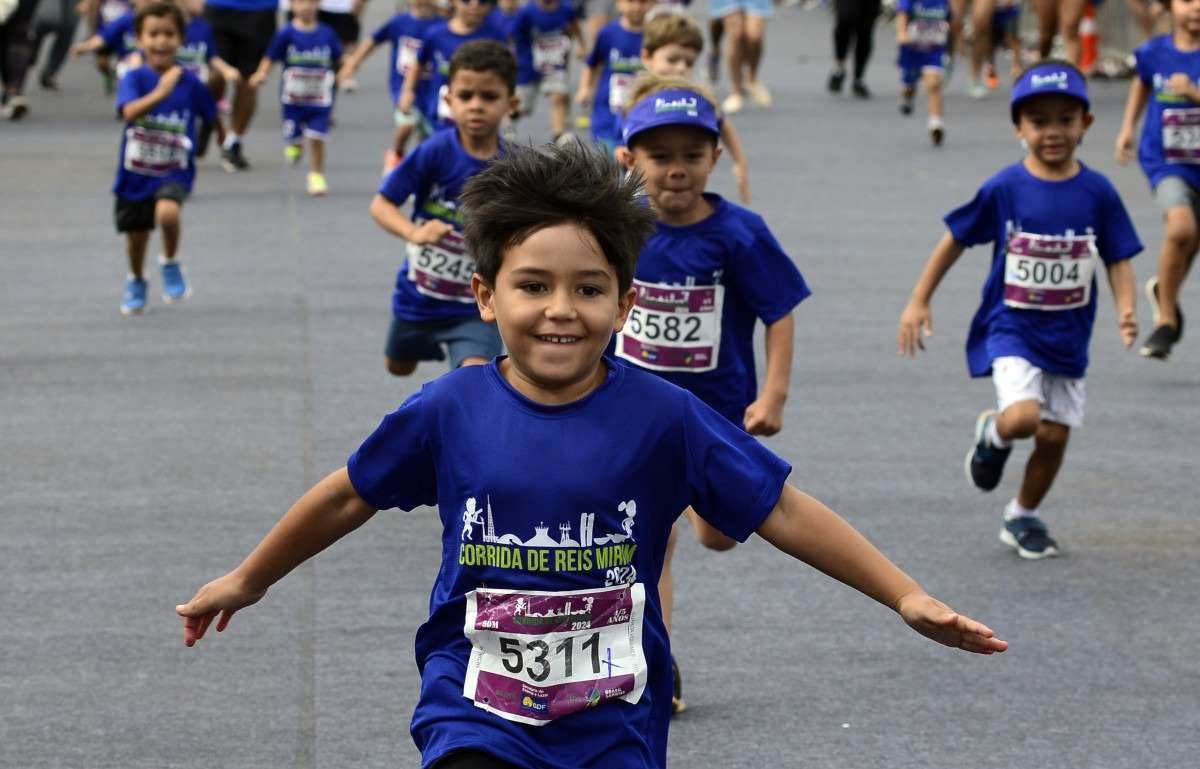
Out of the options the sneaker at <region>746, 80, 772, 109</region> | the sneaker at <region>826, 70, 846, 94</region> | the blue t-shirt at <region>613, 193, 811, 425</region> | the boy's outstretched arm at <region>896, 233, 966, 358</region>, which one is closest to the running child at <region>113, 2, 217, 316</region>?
the boy's outstretched arm at <region>896, 233, 966, 358</region>

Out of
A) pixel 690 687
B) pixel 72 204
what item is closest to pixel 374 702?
pixel 690 687

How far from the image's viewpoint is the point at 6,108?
20750 millimetres

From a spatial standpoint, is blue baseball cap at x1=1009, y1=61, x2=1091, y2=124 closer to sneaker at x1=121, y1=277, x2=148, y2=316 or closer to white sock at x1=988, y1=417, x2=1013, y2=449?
white sock at x1=988, y1=417, x2=1013, y2=449

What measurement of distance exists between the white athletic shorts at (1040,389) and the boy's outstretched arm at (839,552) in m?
3.36

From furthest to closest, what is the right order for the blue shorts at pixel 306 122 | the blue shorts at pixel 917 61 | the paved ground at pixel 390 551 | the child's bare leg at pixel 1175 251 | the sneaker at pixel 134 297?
the blue shorts at pixel 917 61
the blue shorts at pixel 306 122
the sneaker at pixel 134 297
the child's bare leg at pixel 1175 251
the paved ground at pixel 390 551

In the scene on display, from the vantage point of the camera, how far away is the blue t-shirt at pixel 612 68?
47.2 feet

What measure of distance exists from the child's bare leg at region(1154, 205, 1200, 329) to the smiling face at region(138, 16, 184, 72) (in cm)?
536

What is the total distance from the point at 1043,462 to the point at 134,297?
599cm

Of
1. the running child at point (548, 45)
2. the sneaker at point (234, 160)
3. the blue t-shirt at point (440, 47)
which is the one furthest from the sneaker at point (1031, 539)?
the running child at point (548, 45)

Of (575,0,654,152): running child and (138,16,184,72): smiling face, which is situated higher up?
(138,16,184,72): smiling face

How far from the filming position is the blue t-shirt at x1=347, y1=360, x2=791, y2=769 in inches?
135

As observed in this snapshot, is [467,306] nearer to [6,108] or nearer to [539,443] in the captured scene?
[539,443]

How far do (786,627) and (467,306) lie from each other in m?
1.88

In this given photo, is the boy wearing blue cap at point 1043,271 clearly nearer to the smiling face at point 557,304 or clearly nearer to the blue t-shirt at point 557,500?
the blue t-shirt at point 557,500
